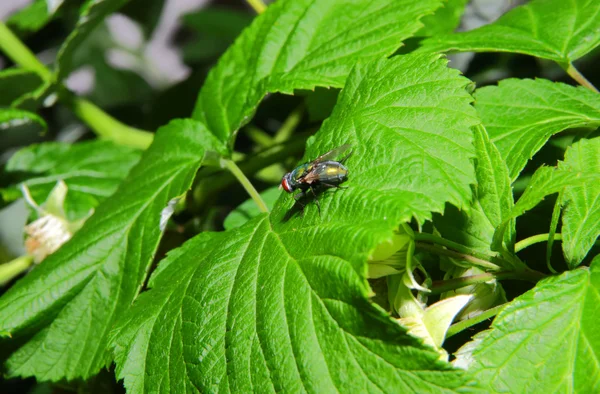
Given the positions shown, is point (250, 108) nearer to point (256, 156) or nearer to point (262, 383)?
point (256, 156)

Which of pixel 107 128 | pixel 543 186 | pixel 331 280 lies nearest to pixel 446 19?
pixel 543 186

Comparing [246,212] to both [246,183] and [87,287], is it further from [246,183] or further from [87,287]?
[87,287]

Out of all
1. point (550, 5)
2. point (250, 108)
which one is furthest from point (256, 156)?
point (550, 5)

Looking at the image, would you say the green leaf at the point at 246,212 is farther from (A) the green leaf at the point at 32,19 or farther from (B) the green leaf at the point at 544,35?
(A) the green leaf at the point at 32,19

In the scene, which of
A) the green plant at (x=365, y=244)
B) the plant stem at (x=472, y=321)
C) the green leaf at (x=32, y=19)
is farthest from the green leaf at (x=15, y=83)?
the plant stem at (x=472, y=321)


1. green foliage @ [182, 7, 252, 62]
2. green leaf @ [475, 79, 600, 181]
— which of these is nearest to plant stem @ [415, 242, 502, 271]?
green leaf @ [475, 79, 600, 181]
